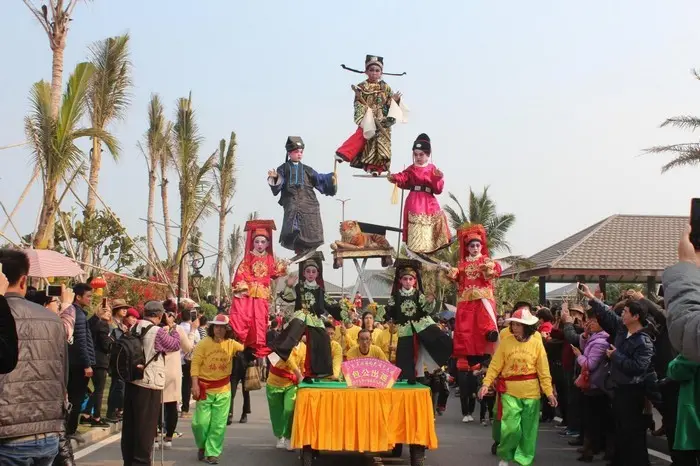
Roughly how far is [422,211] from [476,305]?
1463 millimetres

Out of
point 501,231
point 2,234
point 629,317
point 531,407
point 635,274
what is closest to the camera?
point 629,317

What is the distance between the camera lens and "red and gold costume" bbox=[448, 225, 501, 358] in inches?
434

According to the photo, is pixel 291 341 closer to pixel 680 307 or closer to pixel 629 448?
pixel 629 448

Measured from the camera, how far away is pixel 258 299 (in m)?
11.4

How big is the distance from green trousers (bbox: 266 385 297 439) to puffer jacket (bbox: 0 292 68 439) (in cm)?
617

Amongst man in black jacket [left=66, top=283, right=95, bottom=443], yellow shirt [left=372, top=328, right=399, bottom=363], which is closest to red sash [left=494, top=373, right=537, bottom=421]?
yellow shirt [left=372, top=328, right=399, bottom=363]

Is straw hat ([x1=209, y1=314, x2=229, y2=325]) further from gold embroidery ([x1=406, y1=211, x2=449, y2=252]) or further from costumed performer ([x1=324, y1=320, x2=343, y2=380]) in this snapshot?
gold embroidery ([x1=406, y1=211, x2=449, y2=252])

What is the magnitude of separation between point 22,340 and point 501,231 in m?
31.8

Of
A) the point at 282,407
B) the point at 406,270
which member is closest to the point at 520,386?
the point at 406,270

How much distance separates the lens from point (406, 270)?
34.3 feet

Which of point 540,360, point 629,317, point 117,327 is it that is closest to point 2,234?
point 117,327

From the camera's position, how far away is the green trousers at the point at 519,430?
9.51m

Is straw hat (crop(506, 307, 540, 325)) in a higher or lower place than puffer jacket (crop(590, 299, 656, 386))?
higher

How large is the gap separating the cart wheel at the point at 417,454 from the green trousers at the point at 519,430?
1.05 meters
